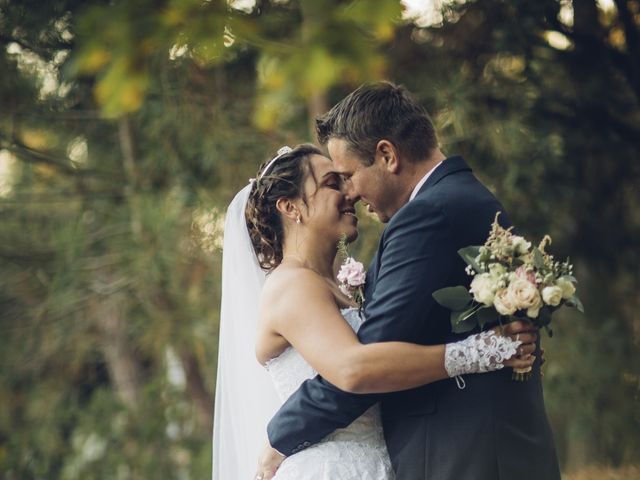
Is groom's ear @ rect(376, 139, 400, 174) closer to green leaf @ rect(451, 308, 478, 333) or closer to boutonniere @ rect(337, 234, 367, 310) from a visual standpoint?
boutonniere @ rect(337, 234, 367, 310)

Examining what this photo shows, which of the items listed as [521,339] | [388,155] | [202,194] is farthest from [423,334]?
[202,194]

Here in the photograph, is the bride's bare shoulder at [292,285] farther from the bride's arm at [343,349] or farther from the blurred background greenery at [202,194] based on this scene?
the blurred background greenery at [202,194]

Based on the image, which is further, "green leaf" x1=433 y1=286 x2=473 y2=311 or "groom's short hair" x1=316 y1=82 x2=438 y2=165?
"groom's short hair" x1=316 y1=82 x2=438 y2=165

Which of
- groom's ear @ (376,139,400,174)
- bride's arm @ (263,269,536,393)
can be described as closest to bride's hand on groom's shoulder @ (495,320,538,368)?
bride's arm @ (263,269,536,393)

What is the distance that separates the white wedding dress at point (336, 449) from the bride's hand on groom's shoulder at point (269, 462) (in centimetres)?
5

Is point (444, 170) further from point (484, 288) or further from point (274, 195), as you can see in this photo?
point (274, 195)

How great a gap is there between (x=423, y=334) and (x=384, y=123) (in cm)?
80

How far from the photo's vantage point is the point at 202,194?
7.55 metres

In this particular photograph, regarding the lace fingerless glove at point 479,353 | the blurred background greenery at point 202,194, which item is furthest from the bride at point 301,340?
the blurred background greenery at point 202,194

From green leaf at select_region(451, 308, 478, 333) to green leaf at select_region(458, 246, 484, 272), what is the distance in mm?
140

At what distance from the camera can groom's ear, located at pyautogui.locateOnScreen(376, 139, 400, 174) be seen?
332 centimetres

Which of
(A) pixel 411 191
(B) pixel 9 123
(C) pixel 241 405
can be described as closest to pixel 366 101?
(A) pixel 411 191

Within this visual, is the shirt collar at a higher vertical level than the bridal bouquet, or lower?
higher

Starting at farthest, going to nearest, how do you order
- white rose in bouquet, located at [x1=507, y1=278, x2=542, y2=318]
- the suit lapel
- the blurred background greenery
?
the blurred background greenery
the suit lapel
white rose in bouquet, located at [x1=507, y1=278, x2=542, y2=318]
